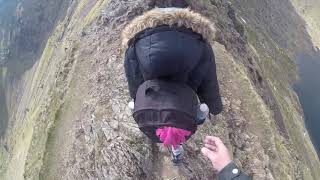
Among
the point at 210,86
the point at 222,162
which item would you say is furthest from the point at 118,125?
the point at 222,162

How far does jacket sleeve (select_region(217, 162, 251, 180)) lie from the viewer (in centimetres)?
723

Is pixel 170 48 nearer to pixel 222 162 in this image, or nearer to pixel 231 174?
pixel 222 162

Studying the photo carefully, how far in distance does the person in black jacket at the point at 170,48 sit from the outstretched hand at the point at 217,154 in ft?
5.14

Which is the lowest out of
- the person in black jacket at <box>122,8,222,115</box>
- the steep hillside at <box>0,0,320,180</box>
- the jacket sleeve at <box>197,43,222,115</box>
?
the steep hillside at <box>0,0,320,180</box>

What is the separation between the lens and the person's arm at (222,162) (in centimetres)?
727

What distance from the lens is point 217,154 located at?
7836 millimetres

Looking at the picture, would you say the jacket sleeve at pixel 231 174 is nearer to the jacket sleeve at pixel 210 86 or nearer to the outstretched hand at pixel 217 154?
the outstretched hand at pixel 217 154

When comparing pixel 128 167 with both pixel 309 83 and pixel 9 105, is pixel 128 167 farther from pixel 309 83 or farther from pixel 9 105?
pixel 9 105

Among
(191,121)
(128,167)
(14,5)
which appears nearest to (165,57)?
(191,121)

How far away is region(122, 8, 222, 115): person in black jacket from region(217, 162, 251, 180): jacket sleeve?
2.21 meters

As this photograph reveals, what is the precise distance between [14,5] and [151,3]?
467ft

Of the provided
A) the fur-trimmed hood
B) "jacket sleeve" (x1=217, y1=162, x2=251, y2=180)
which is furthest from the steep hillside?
"jacket sleeve" (x1=217, y1=162, x2=251, y2=180)

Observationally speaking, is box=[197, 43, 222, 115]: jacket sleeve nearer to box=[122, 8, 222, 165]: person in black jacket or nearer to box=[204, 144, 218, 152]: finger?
box=[122, 8, 222, 165]: person in black jacket

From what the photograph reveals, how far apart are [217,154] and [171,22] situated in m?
2.69
